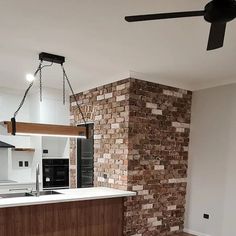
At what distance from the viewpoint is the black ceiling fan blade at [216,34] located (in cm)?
160

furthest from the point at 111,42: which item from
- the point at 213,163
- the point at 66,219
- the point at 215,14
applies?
the point at 213,163

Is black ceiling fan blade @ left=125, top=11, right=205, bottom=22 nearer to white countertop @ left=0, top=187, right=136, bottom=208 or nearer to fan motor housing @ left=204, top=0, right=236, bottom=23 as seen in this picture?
fan motor housing @ left=204, top=0, right=236, bottom=23

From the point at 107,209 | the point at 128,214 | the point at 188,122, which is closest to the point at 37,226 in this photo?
the point at 107,209

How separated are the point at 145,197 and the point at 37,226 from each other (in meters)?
1.67

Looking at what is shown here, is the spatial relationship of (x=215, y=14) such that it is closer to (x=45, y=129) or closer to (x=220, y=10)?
(x=220, y=10)

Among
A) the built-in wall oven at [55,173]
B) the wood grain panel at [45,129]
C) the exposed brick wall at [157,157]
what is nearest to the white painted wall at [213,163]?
the exposed brick wall at [157,157]

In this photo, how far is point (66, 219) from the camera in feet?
10.9

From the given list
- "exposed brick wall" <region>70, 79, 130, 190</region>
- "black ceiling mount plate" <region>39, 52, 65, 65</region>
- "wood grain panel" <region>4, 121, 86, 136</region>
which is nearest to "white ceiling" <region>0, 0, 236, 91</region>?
"black ceiling mount plate" <region>39, 52, 65, 65</region>

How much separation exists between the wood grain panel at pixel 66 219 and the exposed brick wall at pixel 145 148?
10.1 inches

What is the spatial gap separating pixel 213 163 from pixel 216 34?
2.95 meters

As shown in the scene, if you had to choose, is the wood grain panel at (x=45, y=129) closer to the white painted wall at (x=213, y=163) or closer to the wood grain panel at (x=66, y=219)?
the wood grain panel at (x=66, y=219)

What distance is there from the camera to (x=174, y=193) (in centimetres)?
437

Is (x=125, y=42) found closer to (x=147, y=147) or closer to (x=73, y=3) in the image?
(x=73, y=3)

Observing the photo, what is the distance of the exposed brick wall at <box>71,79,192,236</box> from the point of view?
3887 millimetres
